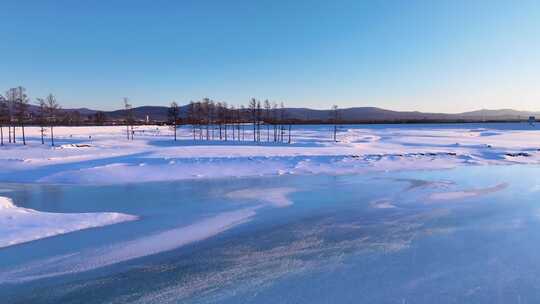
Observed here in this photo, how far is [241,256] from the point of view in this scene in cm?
820

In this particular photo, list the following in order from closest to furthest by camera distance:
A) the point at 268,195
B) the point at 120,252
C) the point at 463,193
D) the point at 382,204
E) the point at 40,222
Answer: the point at 120,252 < the point at 40,222 < the point at 382,204 < the point at 268,195 < the point at 463,193

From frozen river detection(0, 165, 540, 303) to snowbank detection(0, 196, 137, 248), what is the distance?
1.46 ft

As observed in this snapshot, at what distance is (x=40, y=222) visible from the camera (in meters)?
10.9

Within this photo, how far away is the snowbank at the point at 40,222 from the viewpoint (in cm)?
973

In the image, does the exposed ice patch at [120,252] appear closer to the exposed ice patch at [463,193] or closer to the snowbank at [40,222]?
the snowbank at [40,222]

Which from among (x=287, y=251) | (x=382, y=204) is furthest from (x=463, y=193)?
(x=287, y=251)

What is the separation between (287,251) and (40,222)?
745cm

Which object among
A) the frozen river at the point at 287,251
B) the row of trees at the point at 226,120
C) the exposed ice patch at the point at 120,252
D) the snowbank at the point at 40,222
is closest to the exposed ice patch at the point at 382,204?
the frozen river at the point at 287,251

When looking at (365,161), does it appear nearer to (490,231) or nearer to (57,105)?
(490,231)

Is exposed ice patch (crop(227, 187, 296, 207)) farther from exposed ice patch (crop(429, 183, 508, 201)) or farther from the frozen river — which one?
exposed ice patch (crop(429, 183, 508, 201))

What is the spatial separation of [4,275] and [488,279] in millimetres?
9132

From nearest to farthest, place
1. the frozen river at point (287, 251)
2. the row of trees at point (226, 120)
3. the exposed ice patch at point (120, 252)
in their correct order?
1. the frozen river at point (287, 251)
2. the exposed ice patch at point (120, 252)
3. the row of trees at point (226, 120)

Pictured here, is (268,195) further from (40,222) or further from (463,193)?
(463,193)

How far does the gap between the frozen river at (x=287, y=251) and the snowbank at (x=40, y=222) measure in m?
0.45
